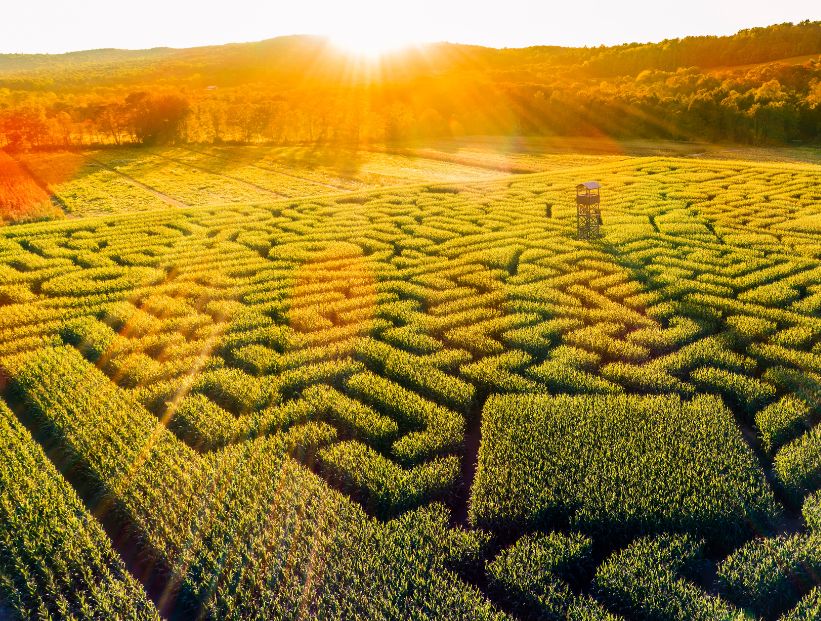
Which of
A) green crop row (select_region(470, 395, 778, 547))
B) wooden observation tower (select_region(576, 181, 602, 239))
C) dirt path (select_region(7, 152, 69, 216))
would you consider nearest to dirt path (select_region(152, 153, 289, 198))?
dirt path (select_region(7, 152, 69, 216))

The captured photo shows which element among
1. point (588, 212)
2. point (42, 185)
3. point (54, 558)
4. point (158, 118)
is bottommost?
point (54, 558)

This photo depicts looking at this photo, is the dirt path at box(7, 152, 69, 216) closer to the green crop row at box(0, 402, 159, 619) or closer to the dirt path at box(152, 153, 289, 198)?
the dirt path at box(152, 153, 289, 198)

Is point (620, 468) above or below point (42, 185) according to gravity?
below

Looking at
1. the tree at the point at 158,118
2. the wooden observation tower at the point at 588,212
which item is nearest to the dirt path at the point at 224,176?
the tree at the point at 158,118

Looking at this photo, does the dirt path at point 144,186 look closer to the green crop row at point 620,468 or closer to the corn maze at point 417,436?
the corn maze at point 417,436

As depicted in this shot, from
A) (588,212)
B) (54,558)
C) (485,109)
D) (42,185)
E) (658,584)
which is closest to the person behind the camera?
(658,584)

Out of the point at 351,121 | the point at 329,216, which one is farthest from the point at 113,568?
the point at 351,121

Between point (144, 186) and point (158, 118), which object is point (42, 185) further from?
point (158, 118)

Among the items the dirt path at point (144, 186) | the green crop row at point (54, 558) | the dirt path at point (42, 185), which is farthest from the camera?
the dirt path at point (144, 186)

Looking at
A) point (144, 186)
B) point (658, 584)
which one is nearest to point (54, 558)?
point (658, 584)
